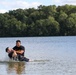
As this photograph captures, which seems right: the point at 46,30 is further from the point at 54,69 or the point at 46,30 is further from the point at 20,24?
the point at 54,69

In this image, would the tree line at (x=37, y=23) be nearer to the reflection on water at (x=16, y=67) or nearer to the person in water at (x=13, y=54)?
the person in water at (x=13, y=54)

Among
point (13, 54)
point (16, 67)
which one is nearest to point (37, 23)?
point (13, 54)

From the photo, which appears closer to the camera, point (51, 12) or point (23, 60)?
point (23, 60)

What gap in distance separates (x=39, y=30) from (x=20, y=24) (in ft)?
18.5

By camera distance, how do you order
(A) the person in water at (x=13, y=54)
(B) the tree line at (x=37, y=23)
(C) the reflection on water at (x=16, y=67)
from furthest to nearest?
(B) the tree line at (x=37, y=23), (A) the person in water at (x=13, y=54), (C) the reflection on water at (x=16, y=67)

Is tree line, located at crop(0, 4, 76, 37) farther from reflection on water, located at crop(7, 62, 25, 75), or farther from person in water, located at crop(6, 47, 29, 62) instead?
reflection on water, located at crop(7, 62, 25, 75)

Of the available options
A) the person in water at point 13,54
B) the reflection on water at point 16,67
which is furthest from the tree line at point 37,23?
the reflection on water at point 16,67

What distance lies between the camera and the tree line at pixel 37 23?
109250mm

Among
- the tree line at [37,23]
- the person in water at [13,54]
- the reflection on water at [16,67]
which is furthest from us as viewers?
the tree line at [37,23]

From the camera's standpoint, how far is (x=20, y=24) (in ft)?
366

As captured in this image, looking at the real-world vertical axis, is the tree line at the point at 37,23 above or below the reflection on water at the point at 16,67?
above

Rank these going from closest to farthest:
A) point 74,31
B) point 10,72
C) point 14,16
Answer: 1. point 10,72
2. point 74,31
3. point 14,16

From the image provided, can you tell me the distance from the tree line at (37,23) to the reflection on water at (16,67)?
81.5 meters

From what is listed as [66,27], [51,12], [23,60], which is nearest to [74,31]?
[66,27]
